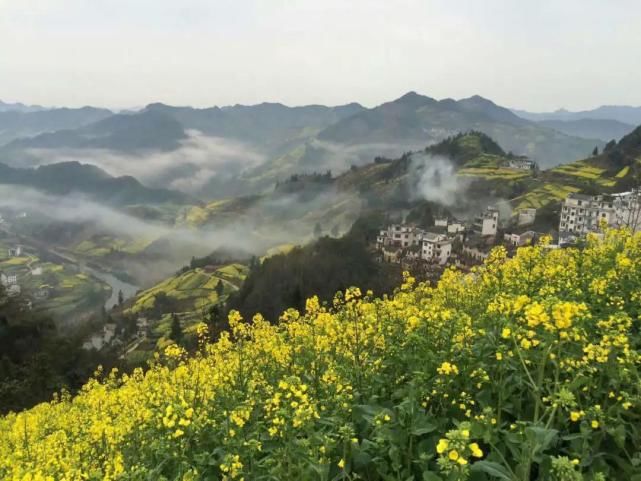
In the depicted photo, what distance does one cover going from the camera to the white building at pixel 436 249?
8844cm

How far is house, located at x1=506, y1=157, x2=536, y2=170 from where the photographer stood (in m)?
171

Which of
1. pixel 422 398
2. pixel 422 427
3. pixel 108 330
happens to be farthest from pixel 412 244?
pixel 422 427

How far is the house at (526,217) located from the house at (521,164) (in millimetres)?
72549

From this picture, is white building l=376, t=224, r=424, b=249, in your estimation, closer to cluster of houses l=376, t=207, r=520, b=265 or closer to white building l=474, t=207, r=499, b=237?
cluster of houses l=376, t=207, r=520, b=265

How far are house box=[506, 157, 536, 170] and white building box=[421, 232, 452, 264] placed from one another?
315 feet

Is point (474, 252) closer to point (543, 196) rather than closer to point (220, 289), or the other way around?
point (543, 196)

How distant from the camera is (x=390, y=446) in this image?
4117 mm

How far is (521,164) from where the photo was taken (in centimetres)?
17525

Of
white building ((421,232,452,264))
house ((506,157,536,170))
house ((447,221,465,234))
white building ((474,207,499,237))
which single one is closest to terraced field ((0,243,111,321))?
white building ((421,232,452,264))

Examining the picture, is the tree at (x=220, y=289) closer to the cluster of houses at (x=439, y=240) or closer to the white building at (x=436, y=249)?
the cluster of houses at (x=439, y=240)

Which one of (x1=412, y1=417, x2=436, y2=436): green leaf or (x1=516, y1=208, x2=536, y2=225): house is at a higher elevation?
(x1=412, y1=417, x2=436, y2=436): green leaf

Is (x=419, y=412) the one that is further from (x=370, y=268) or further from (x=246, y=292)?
(x=246, y=292)

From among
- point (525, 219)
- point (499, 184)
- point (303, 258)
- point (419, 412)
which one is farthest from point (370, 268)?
point (499, 184)

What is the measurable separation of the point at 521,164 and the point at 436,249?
10400 centimetres
